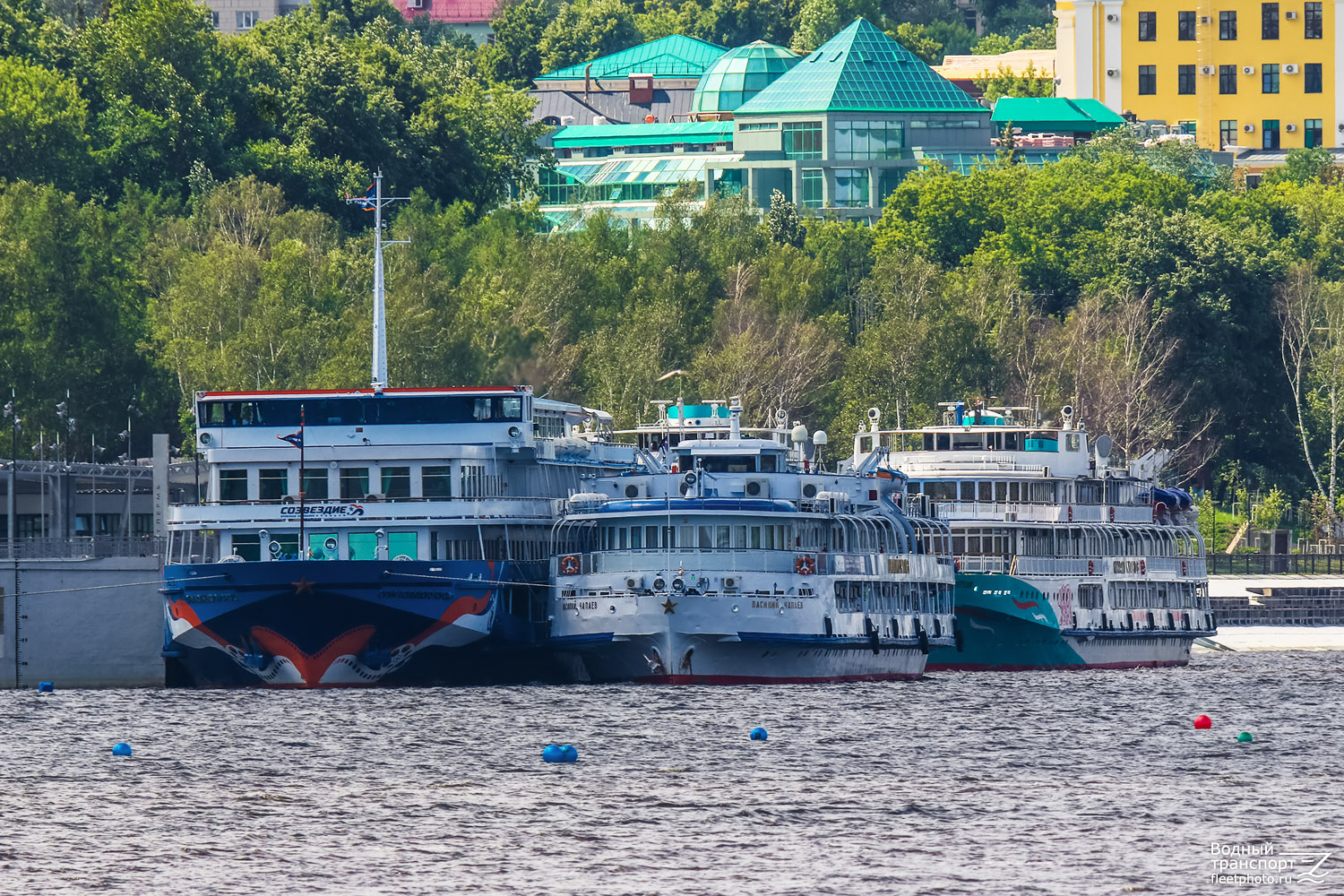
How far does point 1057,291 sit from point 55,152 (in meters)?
61.5

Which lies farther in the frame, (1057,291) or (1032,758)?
(1057,291)

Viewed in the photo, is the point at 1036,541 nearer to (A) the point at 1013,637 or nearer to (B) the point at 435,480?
(A) the point at 1013,637

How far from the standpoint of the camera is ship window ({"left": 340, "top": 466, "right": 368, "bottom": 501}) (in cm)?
10262

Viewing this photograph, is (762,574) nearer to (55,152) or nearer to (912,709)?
(912,709)

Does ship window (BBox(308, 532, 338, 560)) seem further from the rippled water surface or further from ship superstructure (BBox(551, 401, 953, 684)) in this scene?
ship superstructure (BBox(551, 401, 953, 684))

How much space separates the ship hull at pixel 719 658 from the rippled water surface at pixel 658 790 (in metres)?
0.73

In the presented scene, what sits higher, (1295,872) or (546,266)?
(546,266)

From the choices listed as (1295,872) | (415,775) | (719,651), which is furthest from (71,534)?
(1295,872)

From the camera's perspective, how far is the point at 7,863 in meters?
63.0

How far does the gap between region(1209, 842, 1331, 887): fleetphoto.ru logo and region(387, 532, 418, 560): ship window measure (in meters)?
41.2

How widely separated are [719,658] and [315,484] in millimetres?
14488

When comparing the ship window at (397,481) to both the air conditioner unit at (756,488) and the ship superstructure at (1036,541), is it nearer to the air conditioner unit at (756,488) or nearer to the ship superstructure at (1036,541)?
the air conditioner unit at (756,488)

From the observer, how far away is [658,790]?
74812mm

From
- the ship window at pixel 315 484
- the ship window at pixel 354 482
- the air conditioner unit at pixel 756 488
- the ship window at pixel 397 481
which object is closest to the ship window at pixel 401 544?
the ship window at pixel 397 481
